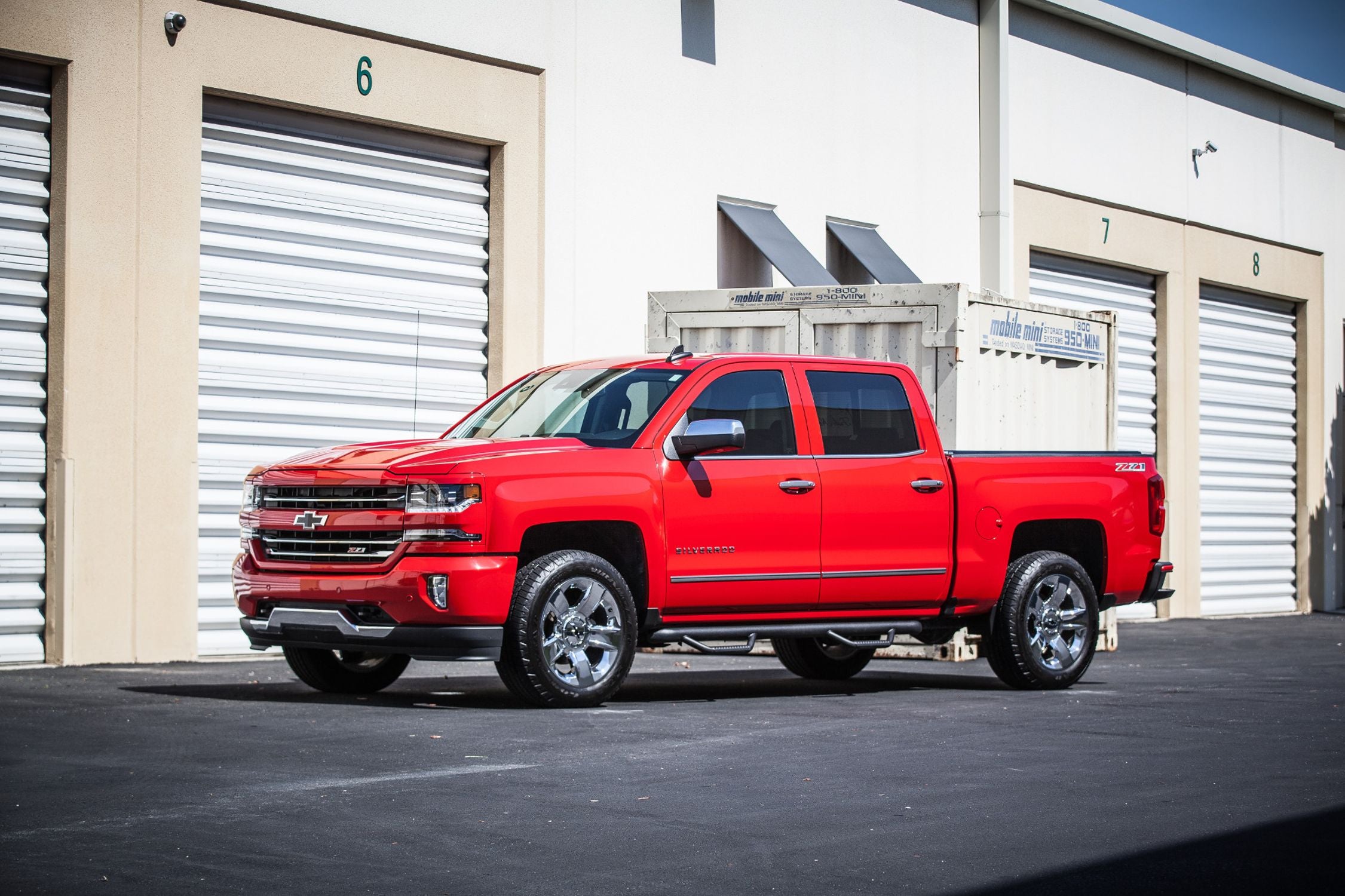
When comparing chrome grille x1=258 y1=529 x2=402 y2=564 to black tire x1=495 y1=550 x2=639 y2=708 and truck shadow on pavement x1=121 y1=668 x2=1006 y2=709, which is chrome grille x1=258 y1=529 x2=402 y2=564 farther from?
truck shadow on pavement x1=121 y1=668 x2=1006 y2=709

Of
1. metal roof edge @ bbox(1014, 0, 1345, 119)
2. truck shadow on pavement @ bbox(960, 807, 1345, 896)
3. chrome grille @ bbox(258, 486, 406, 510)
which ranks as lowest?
truck shadow on pavement @ bbox(960, 807, 1345, 896)

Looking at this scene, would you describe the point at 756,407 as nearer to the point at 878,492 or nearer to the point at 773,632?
the point at 878,492

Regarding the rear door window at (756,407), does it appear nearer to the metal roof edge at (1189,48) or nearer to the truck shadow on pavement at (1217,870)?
the truck shadow on pavement at (1217,870)

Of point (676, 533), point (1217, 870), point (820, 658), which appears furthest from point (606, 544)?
point (1217, 870)

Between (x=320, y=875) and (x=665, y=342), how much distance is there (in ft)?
35.6

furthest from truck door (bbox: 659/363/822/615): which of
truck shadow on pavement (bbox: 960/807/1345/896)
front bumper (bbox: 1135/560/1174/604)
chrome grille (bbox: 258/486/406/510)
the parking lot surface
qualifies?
truck shadow on pavement (bbox: 960/807/1345/896)

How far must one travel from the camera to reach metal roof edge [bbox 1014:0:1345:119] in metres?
23.6

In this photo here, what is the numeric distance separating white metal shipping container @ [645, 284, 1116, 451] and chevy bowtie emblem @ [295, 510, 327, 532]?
5.66m

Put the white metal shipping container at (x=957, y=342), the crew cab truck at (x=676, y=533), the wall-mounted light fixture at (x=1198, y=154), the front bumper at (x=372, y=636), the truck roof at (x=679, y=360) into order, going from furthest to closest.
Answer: the wall-mounted light fixture at (x=1198, y=154)
the white metal shipping container at (x=957, y=342)
the truck roof at (x=679, y=360)
the crew cab truck at (x=676, y=533)
the front bumper at (x=372, y=636)

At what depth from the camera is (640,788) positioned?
700cm

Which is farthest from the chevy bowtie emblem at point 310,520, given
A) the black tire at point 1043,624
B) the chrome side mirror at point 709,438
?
the black tire at point 1043,624

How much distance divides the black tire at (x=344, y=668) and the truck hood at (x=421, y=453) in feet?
4.25

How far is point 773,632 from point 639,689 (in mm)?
1519

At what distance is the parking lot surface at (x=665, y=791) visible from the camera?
537cm
